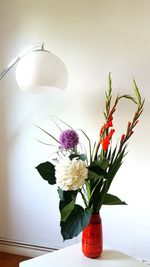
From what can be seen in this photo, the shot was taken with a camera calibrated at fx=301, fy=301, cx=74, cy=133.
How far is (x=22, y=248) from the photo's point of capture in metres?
2.26

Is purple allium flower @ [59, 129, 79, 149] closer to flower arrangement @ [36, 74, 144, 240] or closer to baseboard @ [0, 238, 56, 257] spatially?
flower arrangement @ [36, 74, 144, 240]

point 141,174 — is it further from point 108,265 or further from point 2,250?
point 2,250

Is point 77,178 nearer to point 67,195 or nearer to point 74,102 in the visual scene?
point 67,195

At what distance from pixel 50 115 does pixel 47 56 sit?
0.58 meters

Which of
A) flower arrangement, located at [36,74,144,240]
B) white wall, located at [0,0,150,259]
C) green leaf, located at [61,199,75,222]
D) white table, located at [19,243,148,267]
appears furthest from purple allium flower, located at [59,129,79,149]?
white wall, located at [0,0,150,259]

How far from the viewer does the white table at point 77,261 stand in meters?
1.37

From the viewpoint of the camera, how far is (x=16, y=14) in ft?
6.84

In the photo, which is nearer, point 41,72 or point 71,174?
point 71,174

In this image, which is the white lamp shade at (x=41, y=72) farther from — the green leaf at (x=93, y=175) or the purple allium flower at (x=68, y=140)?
the green leaf at (x=93, y=175)

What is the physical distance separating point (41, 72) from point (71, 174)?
57 cm

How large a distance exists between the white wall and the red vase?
1.91 ft

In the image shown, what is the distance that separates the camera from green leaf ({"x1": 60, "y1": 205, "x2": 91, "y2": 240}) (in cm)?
A: 126

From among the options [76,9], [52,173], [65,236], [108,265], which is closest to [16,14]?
[76,9]

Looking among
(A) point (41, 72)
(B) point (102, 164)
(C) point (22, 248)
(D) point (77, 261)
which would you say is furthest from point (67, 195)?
(C) point (22, 248)
